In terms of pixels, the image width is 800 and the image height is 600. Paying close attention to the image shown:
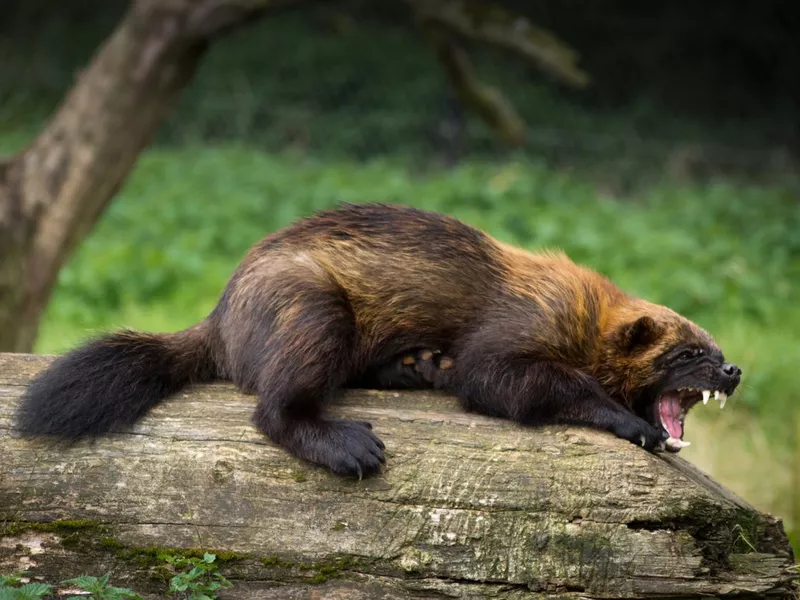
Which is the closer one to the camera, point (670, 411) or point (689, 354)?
point (689, 354)

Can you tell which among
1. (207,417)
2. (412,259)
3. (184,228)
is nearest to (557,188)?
(184,228)

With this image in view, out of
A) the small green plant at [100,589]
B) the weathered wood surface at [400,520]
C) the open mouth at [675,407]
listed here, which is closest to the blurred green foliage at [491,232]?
the open mouth at [675,407]

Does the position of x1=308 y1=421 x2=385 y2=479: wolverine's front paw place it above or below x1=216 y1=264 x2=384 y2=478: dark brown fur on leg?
below

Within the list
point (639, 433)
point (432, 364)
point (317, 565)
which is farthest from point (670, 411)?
point (317, 565)

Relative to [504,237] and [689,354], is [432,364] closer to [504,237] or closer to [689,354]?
[689,354]

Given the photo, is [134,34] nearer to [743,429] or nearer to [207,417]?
[207,417]

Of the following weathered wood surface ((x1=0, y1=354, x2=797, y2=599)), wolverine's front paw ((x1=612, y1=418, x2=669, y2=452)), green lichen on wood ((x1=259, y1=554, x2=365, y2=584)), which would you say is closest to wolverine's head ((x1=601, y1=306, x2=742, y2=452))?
wolverine's front paw ((x1=612, y1=418, x2=669, y2=452))

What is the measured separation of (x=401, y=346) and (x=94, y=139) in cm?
318

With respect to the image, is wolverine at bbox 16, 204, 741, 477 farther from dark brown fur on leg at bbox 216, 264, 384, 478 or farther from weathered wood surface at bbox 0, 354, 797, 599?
weathered wood surface at bbox 0, 354, 797, 599

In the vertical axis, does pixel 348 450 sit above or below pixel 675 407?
below

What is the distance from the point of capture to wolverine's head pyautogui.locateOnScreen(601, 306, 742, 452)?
3.98 metres

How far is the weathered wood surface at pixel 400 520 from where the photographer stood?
3.34 metres

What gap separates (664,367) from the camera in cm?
403

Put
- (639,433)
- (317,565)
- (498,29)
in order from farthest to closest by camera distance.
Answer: (498,29) → (639,433) → (317,565)
